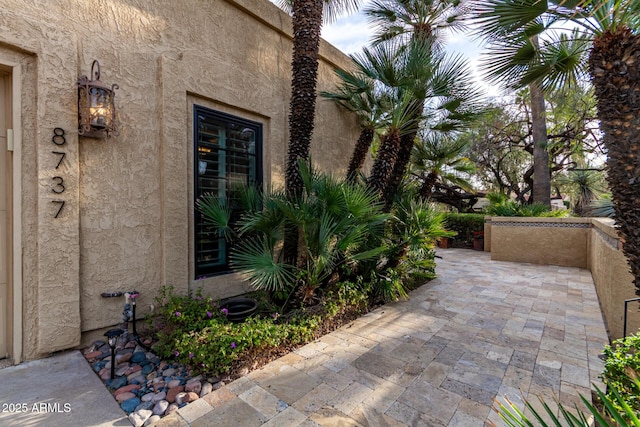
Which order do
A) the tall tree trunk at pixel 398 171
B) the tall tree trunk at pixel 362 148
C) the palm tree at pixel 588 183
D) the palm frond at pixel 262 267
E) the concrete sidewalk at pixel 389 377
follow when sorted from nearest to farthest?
the concrete sidewalk at pixel 389 377, the palm frond at pixel 262 267, the tall tree trunk at pixel 398 171, the tall tree trunk at pixel 362 148, the palm tree at pixel 588 183

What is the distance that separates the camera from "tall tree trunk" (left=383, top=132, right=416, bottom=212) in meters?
5.85

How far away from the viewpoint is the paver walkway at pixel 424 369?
247 centimetres

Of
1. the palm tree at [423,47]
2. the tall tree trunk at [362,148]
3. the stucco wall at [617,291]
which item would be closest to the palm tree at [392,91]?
the palm tree at [423,47]

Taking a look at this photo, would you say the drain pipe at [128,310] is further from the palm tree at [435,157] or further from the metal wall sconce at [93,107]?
the palm tree at [435,157]

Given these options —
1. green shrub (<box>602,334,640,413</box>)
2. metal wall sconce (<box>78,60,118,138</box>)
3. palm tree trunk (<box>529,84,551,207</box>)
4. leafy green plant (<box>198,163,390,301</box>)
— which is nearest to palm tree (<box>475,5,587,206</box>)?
leafy green plant (<box>198,163,390,301</box>)

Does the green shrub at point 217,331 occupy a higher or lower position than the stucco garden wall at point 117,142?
lower

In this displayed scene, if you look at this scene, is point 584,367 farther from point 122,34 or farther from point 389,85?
point 122,34

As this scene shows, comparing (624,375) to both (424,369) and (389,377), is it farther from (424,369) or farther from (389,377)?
(389,377)

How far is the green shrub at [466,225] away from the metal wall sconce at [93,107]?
12.1 m

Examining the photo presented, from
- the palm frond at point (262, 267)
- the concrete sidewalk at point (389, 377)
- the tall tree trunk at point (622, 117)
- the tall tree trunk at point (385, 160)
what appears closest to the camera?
the concrete sidewalk at point (389, 377)

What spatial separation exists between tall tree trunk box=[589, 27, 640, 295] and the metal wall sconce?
17.4ft

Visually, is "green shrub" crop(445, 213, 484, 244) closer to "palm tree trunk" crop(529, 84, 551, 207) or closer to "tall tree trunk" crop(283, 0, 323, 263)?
"palm tree trunk" crop(529, 84, 551, 207)

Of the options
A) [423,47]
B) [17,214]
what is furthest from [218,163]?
[423,47]

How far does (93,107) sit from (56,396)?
2.90m
